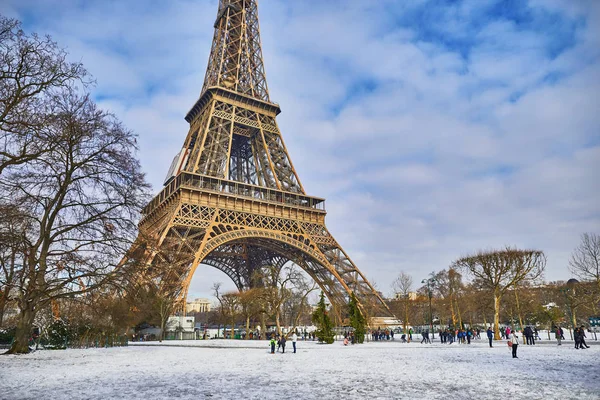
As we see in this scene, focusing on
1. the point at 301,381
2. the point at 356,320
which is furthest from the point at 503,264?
the point at 301,381

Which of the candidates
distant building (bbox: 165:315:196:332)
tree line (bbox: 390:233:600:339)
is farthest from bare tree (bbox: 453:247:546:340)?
distant building (bbox: 165:315:196:332)

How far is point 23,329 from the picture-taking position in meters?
18.0

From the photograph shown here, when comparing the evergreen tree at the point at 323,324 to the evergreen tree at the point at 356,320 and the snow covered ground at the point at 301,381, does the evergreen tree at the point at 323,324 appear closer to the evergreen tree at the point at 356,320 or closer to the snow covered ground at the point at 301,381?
the evergreen tree at the point at 356,320

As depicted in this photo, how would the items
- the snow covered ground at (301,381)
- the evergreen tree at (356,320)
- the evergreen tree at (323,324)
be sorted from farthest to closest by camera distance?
the evergreen tree at (323,324)
the evergreen tree at (356,320)
the snow covered ground at (301,381)

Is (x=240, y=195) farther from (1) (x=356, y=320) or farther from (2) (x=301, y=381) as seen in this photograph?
(2) (x=301, y=381)

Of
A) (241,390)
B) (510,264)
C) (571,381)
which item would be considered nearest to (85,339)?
(241,390)

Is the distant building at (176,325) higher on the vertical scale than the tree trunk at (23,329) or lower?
lower

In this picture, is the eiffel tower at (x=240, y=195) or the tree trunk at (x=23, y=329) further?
the eiffel tower at (x=240, y=195)

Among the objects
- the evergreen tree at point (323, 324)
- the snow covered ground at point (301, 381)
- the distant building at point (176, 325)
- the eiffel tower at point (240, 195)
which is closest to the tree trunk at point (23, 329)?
the snow covered ground at point (301, 381)

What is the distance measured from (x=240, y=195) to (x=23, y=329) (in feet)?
78.9

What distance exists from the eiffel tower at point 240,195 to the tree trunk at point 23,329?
11881 millimetres

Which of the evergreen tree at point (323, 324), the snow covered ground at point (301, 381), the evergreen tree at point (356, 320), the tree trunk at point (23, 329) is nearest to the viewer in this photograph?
the snow covered ground at point (301, 381)

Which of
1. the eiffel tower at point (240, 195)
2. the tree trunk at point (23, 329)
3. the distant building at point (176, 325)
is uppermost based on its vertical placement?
the eiffel tower at point (240, 195)

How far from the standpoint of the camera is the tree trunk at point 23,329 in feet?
57.5
